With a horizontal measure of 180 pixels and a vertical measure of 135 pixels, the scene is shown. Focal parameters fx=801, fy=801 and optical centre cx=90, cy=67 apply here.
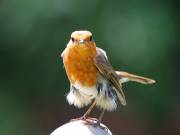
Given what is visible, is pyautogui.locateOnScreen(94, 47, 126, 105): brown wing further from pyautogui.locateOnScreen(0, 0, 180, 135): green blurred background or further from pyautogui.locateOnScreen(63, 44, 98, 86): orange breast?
pyautogui.locateOnScreen(0, 0, 180, 135): green blurred background

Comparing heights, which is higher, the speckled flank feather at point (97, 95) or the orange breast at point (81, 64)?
the orange breast at point (81, 64)

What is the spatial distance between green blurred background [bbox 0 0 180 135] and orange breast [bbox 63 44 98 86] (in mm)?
3372

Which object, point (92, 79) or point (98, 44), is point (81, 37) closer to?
point (92, 79)

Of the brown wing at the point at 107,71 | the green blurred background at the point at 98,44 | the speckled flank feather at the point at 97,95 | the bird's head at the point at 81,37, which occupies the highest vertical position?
the bird's head at the point at 81,37

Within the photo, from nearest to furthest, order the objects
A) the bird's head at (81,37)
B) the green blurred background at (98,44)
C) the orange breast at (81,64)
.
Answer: the bird's head at (81,37)
the orange breast at (81,64)
the green blurred background at (98,44)

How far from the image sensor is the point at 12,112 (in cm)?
1005

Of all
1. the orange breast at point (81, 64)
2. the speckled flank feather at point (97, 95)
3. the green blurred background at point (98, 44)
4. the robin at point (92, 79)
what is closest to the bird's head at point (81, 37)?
the orange breast at point (81, 64)

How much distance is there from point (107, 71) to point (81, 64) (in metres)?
0.23

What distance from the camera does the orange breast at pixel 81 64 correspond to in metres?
5.36

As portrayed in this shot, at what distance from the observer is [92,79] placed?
5.72 m

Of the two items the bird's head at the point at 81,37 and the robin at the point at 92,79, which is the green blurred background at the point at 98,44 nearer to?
the robin at the point at 92,79

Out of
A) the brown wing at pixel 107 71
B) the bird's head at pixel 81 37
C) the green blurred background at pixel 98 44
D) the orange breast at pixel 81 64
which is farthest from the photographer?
the green blurred background at pixel 98 44

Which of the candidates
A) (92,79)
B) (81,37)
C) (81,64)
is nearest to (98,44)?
(92,79)

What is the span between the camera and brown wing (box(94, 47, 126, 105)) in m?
5.51
